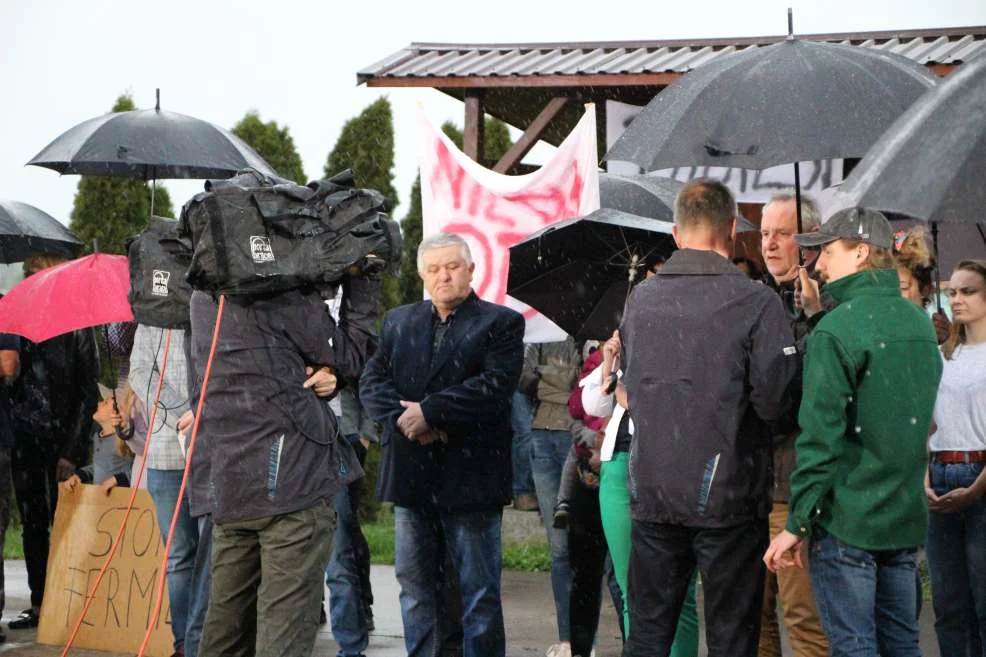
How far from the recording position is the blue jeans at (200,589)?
6445 mm

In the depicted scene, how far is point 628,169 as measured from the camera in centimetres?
1062

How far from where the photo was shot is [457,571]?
6316 millimetres

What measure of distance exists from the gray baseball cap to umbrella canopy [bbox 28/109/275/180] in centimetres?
391

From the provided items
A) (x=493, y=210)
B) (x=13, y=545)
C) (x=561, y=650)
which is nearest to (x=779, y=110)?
(x=493, y=210)

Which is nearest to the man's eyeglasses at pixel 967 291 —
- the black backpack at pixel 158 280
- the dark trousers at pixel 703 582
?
the dark trousers at pixel 703 582

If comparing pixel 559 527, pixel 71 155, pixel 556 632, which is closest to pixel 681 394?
pixel 559 527

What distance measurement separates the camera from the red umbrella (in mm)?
7117

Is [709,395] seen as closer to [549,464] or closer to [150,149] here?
[549,464]

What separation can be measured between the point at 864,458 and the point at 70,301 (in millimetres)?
4121

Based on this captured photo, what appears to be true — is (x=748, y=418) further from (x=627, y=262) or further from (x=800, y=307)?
(x=627, y=262)

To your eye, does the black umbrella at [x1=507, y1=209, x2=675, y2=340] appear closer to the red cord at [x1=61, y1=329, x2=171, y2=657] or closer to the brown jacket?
the brown jacket

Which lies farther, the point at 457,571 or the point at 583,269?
the point at 583,269

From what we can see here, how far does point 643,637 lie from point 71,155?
15.6 ft

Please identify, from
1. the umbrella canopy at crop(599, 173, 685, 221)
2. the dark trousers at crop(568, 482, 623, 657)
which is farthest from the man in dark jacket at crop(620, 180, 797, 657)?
the umbrella canopy at crop(599, 173, 685, 221)
